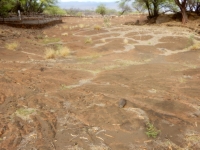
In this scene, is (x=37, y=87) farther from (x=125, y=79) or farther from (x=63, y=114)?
(x=125, y=79)

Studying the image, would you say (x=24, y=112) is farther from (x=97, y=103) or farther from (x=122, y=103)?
(x=122, y=103)

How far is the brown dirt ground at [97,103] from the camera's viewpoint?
3.77 meters

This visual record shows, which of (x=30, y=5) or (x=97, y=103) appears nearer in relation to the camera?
(x=97, y=103)

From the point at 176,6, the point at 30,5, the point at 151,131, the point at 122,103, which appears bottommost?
the point at 151,131

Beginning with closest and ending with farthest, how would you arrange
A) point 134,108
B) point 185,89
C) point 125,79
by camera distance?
point 134,108 → point 185,89 → point 125,79

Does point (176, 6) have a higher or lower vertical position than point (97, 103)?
higher

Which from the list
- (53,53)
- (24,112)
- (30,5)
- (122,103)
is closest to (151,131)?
(122,103)

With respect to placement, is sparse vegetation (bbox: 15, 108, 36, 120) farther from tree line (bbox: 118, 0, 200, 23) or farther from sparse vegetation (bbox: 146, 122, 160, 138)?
tree line (bbox: 118, 0, 200, 23)

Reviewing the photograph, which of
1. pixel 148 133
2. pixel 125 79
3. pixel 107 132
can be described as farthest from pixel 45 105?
pixel 125 79

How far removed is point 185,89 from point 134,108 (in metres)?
2.08

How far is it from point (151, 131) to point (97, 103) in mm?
1581

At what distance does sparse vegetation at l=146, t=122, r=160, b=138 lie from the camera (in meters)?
3.88

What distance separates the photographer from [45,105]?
5035mm

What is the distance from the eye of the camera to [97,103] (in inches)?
201
